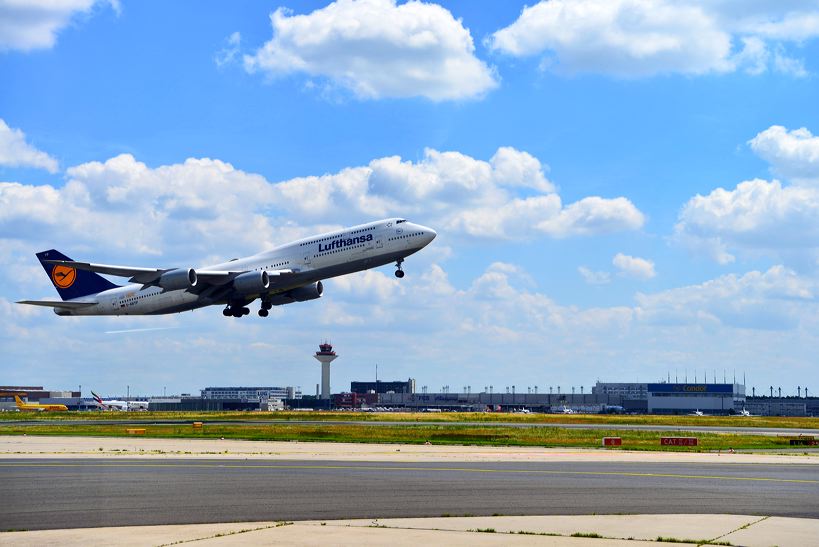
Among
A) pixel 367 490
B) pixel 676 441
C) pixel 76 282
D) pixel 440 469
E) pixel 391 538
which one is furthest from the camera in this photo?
pixel 76 282

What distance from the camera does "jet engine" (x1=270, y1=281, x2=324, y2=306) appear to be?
84.3 m

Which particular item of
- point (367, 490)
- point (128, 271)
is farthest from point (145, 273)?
point (367, 490)

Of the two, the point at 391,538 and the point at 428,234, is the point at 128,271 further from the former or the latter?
the point at 391,538

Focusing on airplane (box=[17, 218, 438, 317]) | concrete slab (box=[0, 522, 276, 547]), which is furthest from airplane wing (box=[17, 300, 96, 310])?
concrete slab (box=[0, 522, 276, 547])

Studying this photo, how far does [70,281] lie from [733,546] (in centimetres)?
8701

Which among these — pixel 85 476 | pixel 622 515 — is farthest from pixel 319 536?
pixel 85 476

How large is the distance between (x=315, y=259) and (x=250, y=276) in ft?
20.4

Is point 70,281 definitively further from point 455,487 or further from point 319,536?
point 319,536

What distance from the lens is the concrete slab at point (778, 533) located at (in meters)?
14.7

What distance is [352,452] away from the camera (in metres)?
37.8

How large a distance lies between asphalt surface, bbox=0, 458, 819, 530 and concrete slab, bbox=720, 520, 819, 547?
1.39m

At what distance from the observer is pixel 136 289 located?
8519 centimetres

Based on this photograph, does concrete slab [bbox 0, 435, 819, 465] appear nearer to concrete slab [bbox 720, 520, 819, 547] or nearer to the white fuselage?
concrete slab [bbox 720, 520, 819, 547]

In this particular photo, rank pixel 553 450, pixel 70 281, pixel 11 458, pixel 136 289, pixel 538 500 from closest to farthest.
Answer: pixel 538 500 < pixel 11 458 < pixel 553 450 < pixel 136 289 < pixel 70 281
